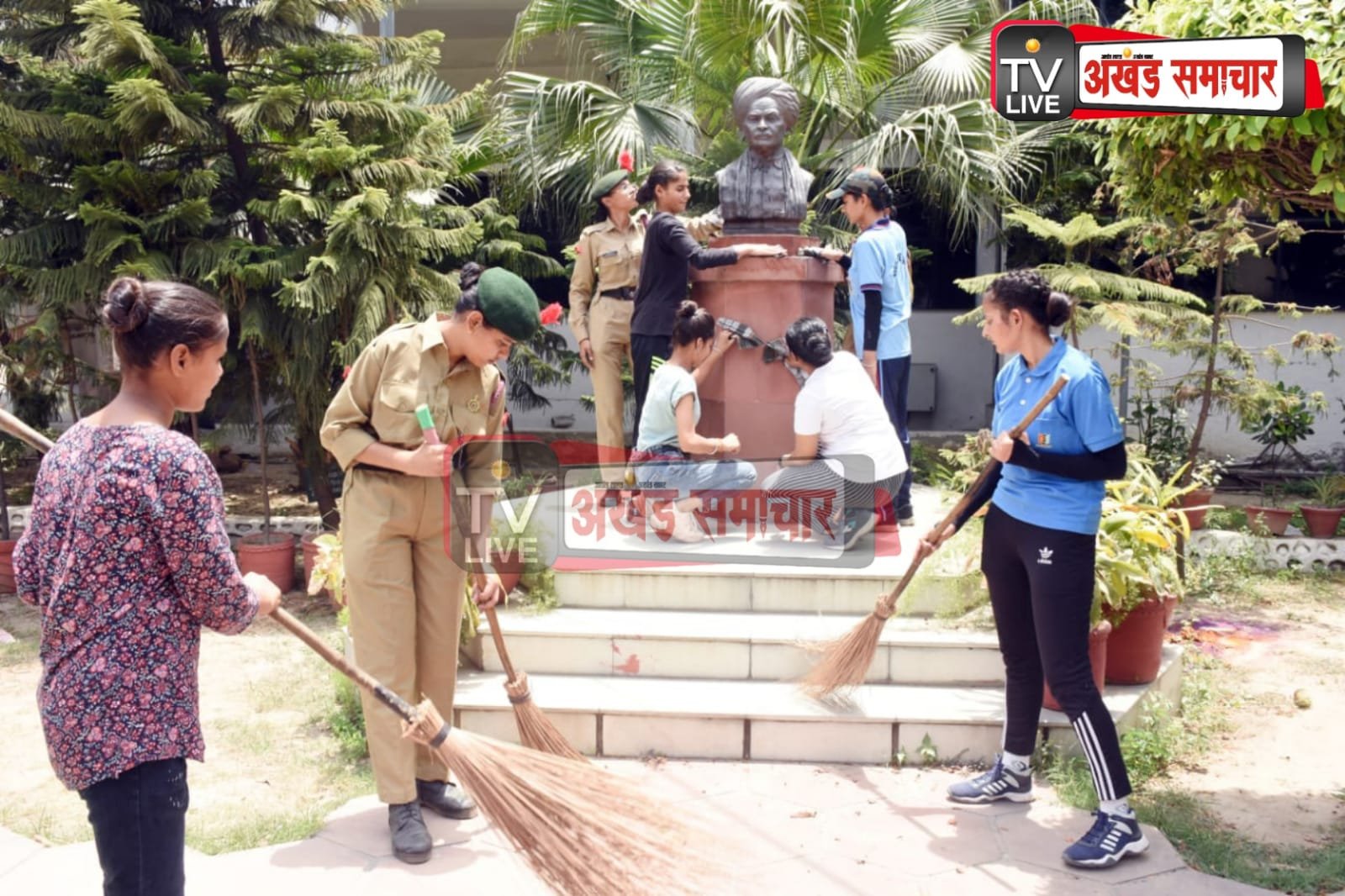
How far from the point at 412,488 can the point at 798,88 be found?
6.23 metres

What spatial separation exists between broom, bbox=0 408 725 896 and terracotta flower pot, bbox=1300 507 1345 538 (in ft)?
21.2

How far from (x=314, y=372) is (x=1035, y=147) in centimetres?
586

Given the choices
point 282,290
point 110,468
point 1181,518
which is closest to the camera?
point 110,468

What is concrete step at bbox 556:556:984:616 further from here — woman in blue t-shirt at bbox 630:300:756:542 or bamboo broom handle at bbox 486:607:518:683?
bamboo broom handle at bbox 486:607:518:683

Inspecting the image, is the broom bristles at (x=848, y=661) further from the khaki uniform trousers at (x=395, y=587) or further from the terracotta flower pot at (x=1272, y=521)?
the terracotta flower pot at (x=1272, y=521)

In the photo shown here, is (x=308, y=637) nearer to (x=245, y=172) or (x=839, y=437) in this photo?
(x=839, y=437)

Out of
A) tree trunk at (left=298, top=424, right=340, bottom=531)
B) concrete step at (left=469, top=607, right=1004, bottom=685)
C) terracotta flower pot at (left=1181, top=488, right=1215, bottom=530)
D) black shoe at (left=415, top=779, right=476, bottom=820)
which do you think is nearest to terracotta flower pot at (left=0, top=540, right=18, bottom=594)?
tree trunk at (left=298, top=424, right=340, bottom=531)

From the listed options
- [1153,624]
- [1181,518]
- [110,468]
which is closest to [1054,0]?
[1181,518]

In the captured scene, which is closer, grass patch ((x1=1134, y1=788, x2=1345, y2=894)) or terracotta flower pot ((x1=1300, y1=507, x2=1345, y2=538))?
grass patch ((x1=1134, y1=788, x2=1345, y2=894))

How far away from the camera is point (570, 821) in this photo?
115 inches

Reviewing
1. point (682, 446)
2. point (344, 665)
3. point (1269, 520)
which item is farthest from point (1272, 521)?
point (344, 665)

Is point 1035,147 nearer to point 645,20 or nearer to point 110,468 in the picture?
point 645,20

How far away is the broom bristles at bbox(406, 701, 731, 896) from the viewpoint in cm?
288

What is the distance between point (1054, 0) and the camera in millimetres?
8812
